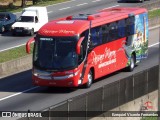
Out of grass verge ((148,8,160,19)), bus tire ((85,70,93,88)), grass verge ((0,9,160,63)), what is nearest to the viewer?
bus tire ((85,70,93,88))

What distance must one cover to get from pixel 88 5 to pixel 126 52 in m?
29.9

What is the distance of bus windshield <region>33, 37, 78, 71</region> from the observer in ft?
92.5

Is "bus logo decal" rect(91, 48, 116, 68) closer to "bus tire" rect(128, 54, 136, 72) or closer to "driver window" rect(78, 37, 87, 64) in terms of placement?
"driver window" rect(78, 37, 87, 64)

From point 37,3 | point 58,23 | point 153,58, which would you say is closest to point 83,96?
point 58,23

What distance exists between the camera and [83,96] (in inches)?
829

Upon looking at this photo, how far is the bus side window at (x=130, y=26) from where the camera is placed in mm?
33594

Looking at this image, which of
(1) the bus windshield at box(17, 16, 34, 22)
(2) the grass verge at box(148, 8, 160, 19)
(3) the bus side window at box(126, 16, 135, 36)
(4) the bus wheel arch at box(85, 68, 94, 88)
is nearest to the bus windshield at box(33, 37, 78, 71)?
(4) the bus wheel arch at box(85, 68, 94, 88)

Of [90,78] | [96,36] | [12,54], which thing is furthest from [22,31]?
[90,78]

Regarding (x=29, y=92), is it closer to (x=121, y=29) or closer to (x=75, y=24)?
(x=75, y=24)

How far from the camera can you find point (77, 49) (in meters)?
27.7

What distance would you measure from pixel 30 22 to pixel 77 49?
2039cm

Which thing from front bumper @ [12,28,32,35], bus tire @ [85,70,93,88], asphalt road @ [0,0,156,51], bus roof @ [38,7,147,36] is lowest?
asphalt road @ [0,0,156,51]

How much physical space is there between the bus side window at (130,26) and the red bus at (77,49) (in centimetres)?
85

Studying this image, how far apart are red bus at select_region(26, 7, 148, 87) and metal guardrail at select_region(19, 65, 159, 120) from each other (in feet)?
10.7
